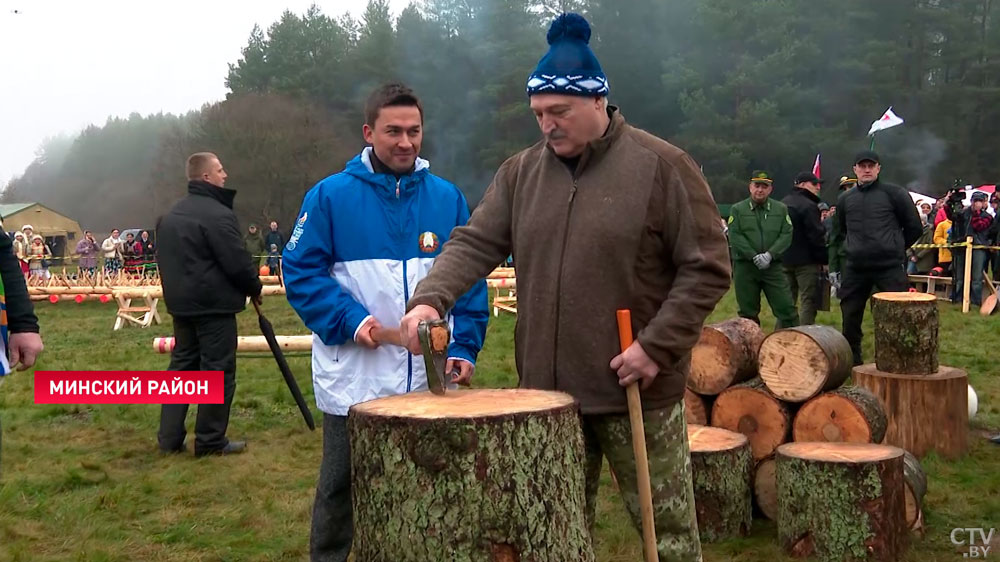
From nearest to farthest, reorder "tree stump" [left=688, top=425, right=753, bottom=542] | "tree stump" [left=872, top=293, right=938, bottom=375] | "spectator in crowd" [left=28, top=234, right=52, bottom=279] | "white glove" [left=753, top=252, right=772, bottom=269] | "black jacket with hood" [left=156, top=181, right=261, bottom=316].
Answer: "tree stump" [left=688, top=425, right=753, bottom=542] → "tree stump" [left=872, top=293, right=938, bottom=375] → "black jacket with hood" [left=156, top=181, right=261, bottom=316] → "white glove" [left=753, top=252, right=772, bottom=269] → "spectator in crowd" [left=28, top=234, right=52, bottom=279]

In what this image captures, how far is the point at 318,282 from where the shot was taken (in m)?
3.38

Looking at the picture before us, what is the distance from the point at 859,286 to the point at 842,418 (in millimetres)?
3265

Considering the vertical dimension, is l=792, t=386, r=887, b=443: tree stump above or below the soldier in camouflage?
below

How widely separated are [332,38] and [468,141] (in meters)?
14.2

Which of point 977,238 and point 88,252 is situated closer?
point 977,238

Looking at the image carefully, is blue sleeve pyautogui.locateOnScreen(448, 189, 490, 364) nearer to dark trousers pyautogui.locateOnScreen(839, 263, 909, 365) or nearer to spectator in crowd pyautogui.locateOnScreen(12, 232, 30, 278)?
dark trousers pyautogui.locateOnScreen(839, 263, 909, 365)

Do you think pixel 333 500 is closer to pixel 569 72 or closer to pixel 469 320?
pixel 469 320

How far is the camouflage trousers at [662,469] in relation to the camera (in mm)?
2977

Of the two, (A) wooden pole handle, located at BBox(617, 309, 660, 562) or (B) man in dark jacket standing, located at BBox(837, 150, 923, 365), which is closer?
(A) wooden pole handle, located at BBox(617, 309, 660, 562)

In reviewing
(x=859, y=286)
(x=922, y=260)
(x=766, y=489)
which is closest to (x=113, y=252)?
(x=922, y=260)

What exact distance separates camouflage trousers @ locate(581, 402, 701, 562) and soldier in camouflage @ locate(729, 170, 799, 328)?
6.11 meters

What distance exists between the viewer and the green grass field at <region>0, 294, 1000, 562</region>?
4.72m
